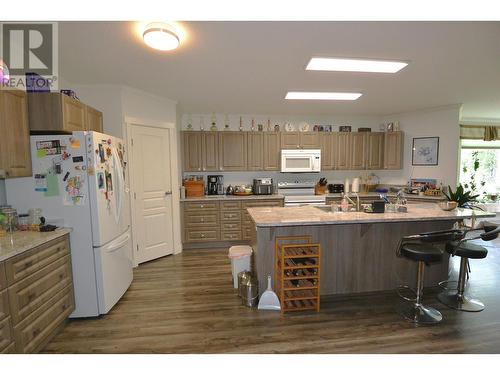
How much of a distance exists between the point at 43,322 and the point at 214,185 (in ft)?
11.2

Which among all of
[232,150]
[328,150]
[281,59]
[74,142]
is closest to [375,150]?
[328,150]

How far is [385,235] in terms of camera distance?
2.83 m

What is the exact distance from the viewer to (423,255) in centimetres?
226

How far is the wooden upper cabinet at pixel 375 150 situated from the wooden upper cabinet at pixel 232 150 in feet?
8.71

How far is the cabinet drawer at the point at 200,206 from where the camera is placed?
15.0ft

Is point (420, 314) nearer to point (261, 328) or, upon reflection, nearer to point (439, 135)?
point (261, 328)

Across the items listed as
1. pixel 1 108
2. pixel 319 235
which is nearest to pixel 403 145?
pixel 319 235

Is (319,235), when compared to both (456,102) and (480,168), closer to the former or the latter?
(456,102)

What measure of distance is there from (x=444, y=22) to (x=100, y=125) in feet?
12.0

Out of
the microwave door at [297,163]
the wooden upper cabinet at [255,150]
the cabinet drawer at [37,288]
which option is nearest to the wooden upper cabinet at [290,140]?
the microwave door at [297,163]

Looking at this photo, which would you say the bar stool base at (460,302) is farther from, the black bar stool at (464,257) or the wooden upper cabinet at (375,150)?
the wooden upper cabinet at (375,150)

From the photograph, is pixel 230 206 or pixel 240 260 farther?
pixel 230 206

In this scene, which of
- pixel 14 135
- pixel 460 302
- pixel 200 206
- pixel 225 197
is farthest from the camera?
pixel 225 197
